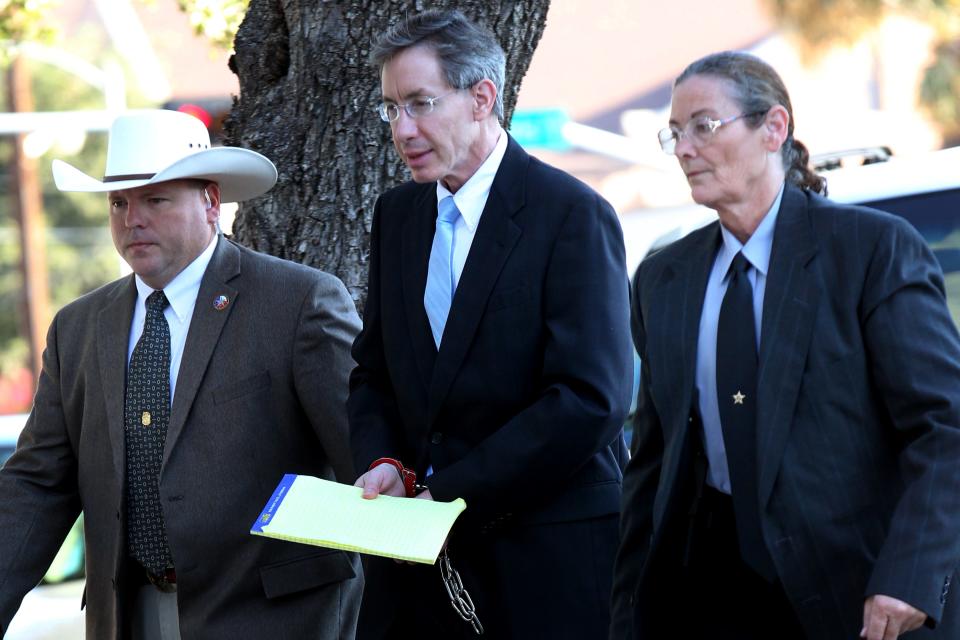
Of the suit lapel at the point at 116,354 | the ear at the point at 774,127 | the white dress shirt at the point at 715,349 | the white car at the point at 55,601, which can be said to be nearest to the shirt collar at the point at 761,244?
the white dress shirt at the point at 715,349

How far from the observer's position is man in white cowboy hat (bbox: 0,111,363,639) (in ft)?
11.6

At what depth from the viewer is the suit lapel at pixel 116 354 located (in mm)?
3592

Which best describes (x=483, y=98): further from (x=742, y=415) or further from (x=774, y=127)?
(x=742, y=415)

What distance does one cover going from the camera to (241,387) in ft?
11.8

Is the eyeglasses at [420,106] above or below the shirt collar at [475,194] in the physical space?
above

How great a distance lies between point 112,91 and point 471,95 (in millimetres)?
10766

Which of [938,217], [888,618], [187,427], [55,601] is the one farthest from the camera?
[55,601]

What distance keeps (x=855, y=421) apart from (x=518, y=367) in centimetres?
76

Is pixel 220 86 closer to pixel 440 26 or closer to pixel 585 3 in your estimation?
pixel 585 3

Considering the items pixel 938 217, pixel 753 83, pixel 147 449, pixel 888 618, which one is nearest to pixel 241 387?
pixel 147 449

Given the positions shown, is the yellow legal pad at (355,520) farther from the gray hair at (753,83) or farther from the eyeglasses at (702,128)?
the gray hair at (753,83)

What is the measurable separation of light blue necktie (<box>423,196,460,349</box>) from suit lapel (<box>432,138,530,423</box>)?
0.08 m

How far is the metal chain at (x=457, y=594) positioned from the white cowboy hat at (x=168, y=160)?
1.21 m

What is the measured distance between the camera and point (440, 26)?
3.28 meters
